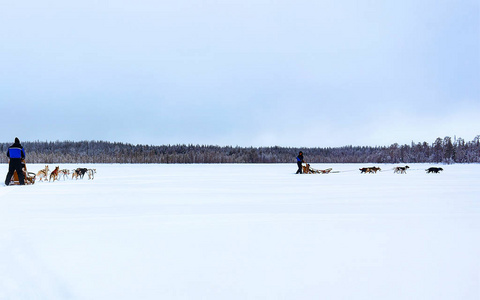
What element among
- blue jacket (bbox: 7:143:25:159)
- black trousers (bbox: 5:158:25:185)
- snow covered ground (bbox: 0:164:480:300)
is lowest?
snow covered ground (bbox: 0:164:480:300)

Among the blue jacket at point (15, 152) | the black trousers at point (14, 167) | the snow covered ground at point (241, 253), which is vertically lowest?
the snow covered ground at point (241, 253)

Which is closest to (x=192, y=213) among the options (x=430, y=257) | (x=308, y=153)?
(x=430, y=257)

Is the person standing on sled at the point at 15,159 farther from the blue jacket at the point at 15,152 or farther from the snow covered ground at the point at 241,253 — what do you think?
the snow covered ground at the point at 241,253

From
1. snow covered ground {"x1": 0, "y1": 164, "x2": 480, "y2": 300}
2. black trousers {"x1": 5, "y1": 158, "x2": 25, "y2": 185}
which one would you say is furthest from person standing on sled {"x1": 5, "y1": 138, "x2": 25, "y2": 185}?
snow covered ground {"x1": 0, "y1": 164, "x2": 480, "y2": 300}

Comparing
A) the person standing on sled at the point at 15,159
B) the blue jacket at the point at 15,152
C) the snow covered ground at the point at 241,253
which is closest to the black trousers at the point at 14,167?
the person standing on sled at the point at 15,159

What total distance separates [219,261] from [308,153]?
333ft

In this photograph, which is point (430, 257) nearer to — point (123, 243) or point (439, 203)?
point (123, 243)

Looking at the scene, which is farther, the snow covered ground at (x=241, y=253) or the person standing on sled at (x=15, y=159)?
the person standing on sled at (x=15, y=159)

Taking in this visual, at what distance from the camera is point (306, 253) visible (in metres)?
4.23

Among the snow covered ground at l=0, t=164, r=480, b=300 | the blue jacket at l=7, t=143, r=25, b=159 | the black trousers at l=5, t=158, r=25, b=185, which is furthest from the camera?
the black trousers at l=5, t=158, r=25, b=185

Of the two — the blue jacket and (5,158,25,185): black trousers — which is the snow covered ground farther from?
(5,158,25,185): black trousers

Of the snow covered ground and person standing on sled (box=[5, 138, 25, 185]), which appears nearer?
the snow covered ground

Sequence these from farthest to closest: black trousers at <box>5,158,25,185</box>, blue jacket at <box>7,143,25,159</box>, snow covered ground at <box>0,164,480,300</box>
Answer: black trousers at <box>5,158,25,185</box> < blue jacket at <box>7,143,25,159</box> < snow covered ground at <box>0,164,480,300</box>

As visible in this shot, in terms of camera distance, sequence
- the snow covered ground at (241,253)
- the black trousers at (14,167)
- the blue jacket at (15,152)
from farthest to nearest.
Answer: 1. the black trousers at (14,167)
2. the blue jacket at (15,152)
3. the snow covered ground at (241,253)
